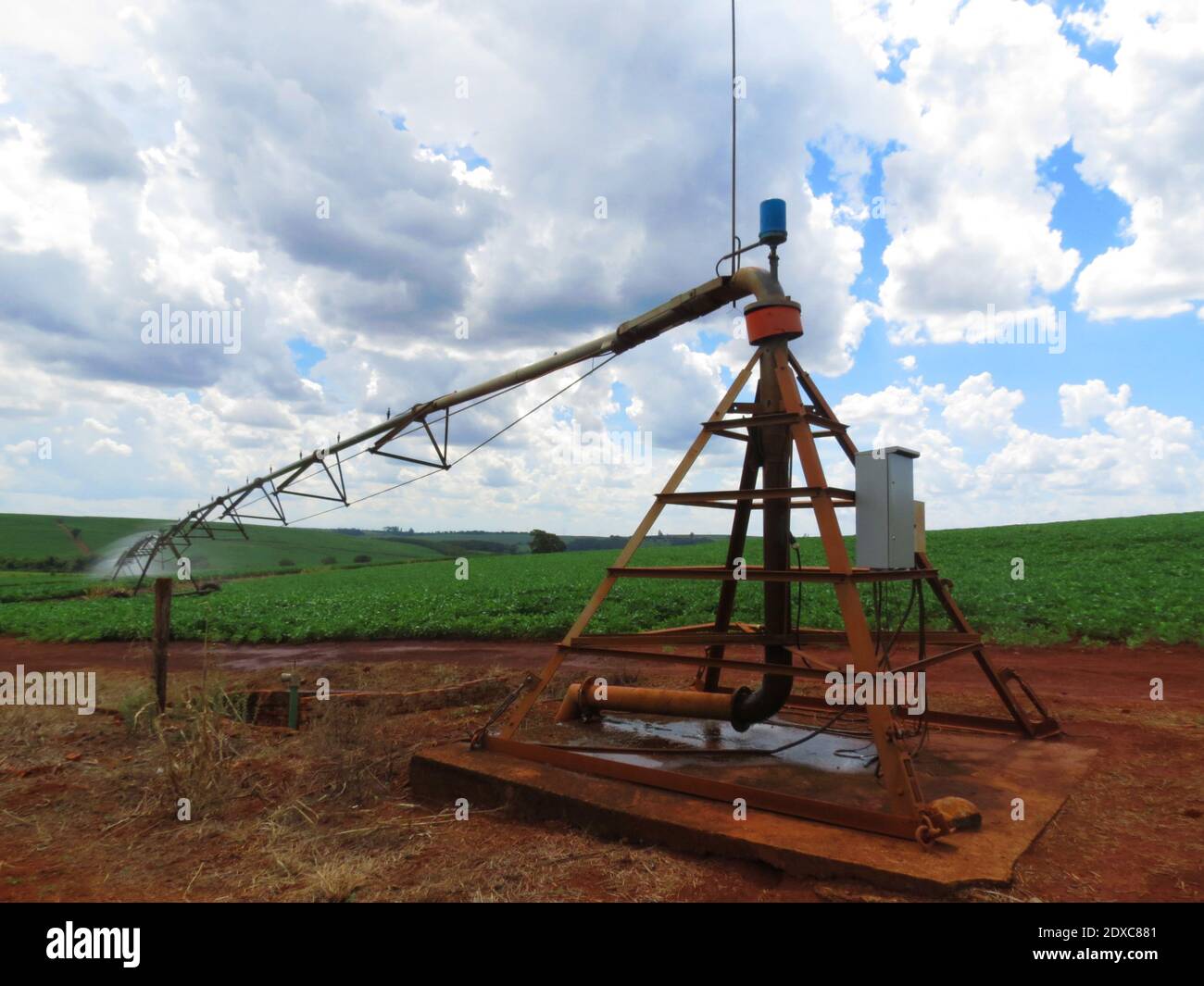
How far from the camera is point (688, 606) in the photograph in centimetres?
1902

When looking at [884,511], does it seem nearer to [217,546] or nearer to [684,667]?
[684,667]

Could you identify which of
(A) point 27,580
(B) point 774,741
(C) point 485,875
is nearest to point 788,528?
(B) point 774,741

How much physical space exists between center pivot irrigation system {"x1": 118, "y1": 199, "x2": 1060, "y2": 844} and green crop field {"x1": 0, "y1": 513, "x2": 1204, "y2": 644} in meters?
5.70

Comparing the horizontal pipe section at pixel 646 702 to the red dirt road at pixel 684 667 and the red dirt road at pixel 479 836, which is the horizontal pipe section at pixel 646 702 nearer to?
the red dirt road at pixel 479 836

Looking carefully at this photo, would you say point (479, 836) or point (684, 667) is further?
point (684, 667)

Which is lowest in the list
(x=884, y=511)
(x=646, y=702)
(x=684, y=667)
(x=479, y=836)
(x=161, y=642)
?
(x=684, y=667)

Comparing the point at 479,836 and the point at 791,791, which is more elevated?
the point at 791,791

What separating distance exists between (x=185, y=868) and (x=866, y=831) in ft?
16.0

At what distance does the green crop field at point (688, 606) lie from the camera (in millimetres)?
14930

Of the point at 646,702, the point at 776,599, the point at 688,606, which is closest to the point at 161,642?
the point at 646,702

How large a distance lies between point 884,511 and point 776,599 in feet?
4.27

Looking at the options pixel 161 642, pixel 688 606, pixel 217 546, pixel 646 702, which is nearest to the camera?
pixel 646 702

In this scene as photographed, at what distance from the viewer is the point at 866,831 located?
4793mm
